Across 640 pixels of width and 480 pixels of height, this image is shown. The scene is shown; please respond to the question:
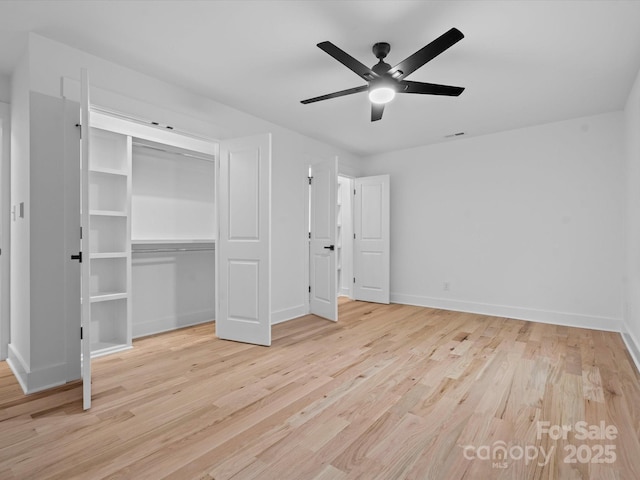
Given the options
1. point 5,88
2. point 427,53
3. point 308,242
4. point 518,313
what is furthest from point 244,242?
point 518,313

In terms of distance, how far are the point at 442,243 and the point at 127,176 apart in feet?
14.5

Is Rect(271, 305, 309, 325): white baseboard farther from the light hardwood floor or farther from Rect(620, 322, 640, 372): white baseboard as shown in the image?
Rect(620, 322, 640, 372): white baseboard

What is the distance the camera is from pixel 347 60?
232cm

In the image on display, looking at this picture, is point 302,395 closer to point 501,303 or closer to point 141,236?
point 141,236

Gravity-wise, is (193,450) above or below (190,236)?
below

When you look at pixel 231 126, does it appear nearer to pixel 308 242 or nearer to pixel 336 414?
pixel 308 242

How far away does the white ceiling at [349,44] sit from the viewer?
220cm

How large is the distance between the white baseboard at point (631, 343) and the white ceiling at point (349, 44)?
246cm


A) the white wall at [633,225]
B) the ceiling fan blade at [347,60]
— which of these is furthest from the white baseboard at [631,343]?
the ceiling fan blade at [347,60]

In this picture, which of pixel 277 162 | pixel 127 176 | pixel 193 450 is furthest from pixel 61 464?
pixel 277 162

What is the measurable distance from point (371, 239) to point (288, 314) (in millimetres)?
2098

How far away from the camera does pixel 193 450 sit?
1758 millimetres

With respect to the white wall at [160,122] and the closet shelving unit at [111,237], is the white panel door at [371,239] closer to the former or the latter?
the white wall at [160,122]

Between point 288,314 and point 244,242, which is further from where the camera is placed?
point 288,314
